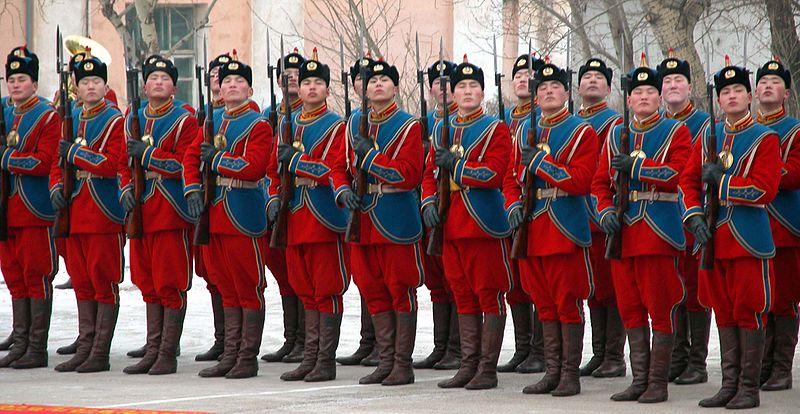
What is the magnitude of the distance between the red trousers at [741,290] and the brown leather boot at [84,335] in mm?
4300

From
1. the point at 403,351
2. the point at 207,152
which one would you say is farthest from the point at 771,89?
the point at 207,152

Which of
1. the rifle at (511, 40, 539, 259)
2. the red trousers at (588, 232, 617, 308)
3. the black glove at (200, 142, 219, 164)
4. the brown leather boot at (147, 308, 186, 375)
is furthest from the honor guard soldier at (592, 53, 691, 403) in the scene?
the brown leather boot at (147, 308, 186, 375)

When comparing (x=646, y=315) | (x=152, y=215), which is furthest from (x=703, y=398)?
(x=152, y=215)

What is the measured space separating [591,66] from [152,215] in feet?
9.98

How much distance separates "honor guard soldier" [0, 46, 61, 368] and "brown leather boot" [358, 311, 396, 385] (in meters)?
2.54

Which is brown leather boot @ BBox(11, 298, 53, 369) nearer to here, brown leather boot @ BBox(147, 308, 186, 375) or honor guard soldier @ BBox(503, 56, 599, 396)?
brown leather boot @ BBox(147, 308, 186, 375)

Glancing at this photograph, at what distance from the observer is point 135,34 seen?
75.9 ft

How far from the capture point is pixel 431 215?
33.1 ft

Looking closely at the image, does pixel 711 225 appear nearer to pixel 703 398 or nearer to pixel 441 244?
pixel 703 398

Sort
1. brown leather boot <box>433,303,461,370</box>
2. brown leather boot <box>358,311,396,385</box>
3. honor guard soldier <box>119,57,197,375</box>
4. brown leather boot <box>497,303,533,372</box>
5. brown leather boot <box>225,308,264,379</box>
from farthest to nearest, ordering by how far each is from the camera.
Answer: brown leather boot <box>433,303,461,370</box>, brown leather boot <box>497,303,533,372</box>, honor guard soldier <box>119,57,197,375</box>, brown leather boot <box>225,308,264,379</box>, brown leather boot <box>358,311,396,385</box>

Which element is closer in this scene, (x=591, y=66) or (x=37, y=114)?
(x=591, y=66)

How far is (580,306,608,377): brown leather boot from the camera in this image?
1093 cm

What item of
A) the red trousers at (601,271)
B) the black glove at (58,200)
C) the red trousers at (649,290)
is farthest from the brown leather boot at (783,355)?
the black glove at (58,200)

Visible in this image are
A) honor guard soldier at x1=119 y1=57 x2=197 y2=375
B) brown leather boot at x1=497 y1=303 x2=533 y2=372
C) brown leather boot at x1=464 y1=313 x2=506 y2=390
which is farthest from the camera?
brown leather boot at x1=497 y1=303 x2=533 y2=372
